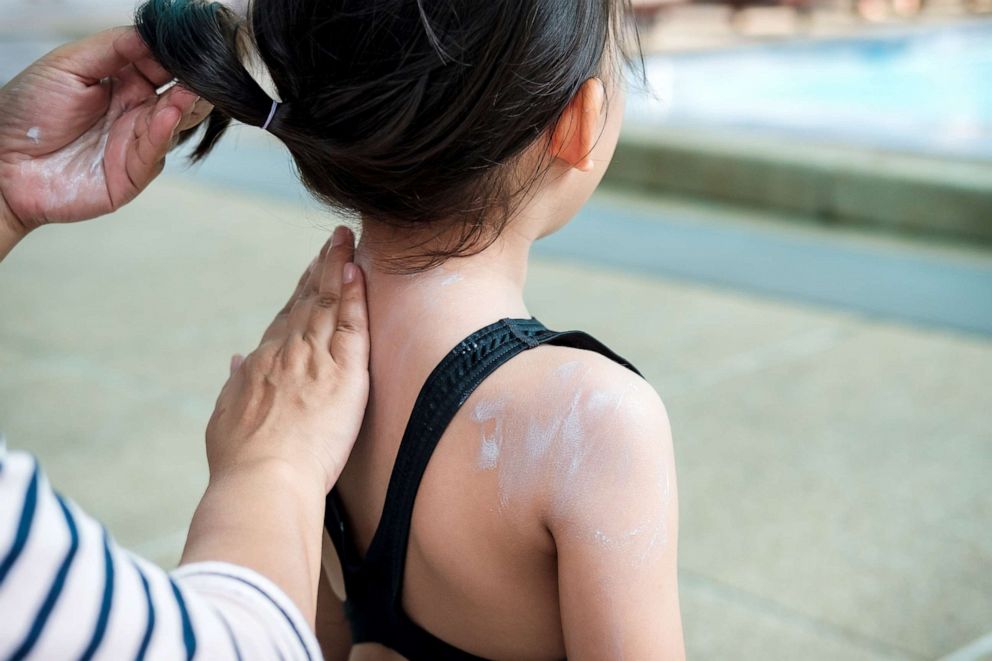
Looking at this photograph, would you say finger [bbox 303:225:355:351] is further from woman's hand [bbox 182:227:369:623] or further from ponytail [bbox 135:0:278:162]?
ponytail [bbox 135:0:278:162]

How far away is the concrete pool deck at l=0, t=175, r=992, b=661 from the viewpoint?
7.42ft

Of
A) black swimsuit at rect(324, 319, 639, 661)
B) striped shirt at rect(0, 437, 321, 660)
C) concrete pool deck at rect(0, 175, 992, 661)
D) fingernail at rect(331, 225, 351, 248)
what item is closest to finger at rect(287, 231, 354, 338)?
fingernail at rect(331, 225, 351, 248)

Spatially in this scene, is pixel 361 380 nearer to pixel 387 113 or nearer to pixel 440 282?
pixel 440 282

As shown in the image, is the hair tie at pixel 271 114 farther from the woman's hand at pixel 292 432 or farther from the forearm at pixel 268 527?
the forearm at pixel 268 527

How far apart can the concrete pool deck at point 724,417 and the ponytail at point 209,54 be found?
147cm

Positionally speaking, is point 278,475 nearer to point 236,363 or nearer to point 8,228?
point 236,363

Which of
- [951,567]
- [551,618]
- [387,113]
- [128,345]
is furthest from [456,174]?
[128,345]

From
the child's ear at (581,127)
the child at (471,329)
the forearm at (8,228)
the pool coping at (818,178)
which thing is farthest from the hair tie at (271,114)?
the pool coping at (818,178)

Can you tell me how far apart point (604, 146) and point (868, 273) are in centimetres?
365

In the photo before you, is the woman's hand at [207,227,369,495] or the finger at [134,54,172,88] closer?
the woman's hand at [207,227,369,495]

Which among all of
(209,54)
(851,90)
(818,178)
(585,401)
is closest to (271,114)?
(209,54)

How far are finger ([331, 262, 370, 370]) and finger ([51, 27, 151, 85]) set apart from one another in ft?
1.22

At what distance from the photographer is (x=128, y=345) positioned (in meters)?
3.76

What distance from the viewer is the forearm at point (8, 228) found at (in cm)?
136
